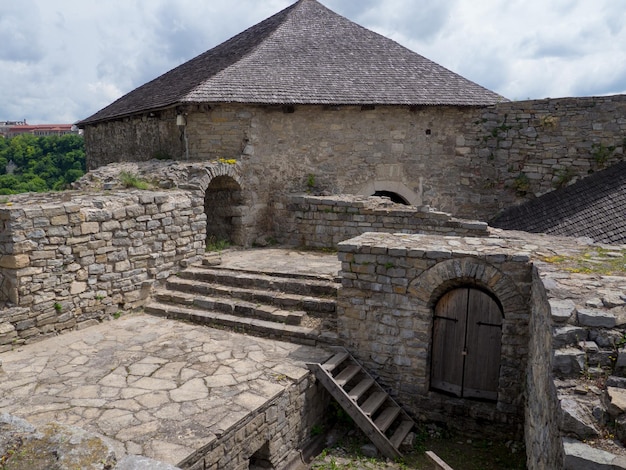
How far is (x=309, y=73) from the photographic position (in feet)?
41.0

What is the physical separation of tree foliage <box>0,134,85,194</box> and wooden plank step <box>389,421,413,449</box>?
28.3 m

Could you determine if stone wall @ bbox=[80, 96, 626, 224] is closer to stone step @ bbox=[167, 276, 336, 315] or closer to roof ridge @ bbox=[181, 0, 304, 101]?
roof ridge @ bbox=[181, 0, 304, 101]

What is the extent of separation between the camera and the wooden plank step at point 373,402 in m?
6.35

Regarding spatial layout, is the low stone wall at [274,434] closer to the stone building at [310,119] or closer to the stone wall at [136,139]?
the stone building at [310,119]

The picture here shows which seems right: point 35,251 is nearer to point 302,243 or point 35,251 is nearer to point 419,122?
point 302,243

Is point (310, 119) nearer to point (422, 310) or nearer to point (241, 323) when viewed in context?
point (241, 323)

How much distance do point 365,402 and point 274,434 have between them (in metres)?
1.42

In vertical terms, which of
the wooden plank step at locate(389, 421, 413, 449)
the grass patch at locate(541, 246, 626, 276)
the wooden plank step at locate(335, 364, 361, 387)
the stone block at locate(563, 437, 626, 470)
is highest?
the grass patch at locate(541, 246, 626, 276)

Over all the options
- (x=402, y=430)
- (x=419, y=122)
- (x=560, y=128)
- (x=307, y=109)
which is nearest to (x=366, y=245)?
(x=402, y=430)

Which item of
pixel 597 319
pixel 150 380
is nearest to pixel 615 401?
pixel 597 319

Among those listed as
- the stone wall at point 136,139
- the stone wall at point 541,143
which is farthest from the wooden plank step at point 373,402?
the stone wall at point 541,143

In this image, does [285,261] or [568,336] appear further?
[285,261]

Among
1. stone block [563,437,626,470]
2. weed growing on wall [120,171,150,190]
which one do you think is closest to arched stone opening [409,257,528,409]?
stone block [563,437,626,470]

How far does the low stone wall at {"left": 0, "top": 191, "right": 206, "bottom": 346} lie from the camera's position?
6715mm
